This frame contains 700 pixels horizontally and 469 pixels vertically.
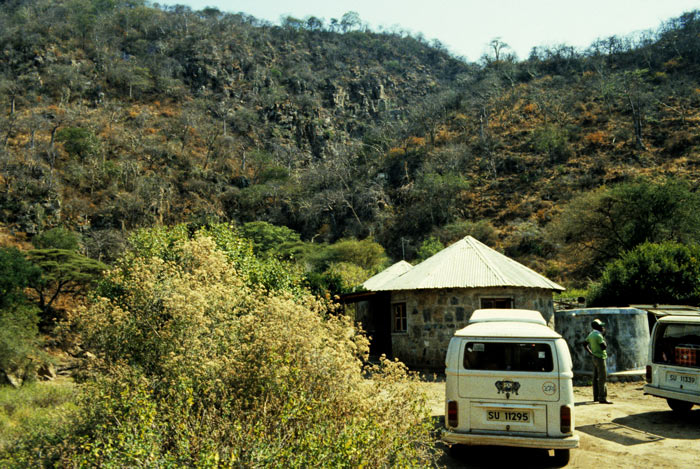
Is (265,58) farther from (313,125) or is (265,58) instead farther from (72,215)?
(72,215)

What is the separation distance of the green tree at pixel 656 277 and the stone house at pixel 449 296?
331 cm

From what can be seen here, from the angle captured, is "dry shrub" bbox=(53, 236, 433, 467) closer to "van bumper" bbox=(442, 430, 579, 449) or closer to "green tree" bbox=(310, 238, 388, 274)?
"van bumper" bbox=(442, 430, 579, 449)

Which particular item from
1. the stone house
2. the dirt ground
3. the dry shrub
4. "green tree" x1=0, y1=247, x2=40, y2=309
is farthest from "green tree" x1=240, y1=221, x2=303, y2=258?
the dry shrub

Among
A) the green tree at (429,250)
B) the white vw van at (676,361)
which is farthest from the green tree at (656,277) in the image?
the green tree at (429,250)

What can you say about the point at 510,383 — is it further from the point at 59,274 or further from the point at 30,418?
the point at 59,274

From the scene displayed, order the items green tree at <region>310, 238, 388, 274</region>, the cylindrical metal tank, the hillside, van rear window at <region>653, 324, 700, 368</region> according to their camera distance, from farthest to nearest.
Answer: the hillside
green tree at <region>310, 238, 388, 274</region>
the cylindrical metal tank
van rear window at <region>653, 324, 700, 368</region>

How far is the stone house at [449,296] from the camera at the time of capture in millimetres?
15117

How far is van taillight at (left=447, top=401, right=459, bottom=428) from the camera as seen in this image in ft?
20.9

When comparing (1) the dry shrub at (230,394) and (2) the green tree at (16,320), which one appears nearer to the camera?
(1) the dry shrub at (230,394)

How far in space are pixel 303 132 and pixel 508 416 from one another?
6323cm

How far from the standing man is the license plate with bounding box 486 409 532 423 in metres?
4.84

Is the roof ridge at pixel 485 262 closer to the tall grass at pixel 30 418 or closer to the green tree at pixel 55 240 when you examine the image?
the tall grass at pixel 30 418

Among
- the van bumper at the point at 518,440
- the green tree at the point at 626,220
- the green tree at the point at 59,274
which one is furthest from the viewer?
the green tree at the point at 626,220

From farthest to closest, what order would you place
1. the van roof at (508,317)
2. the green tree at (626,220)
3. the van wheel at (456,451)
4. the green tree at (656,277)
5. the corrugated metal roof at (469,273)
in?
the green tree at (626,220) < the green tree at (656,277) < the corrugated metal roof at (469,273) < the van roof at (508,317) < the van wheel at (456,451)
